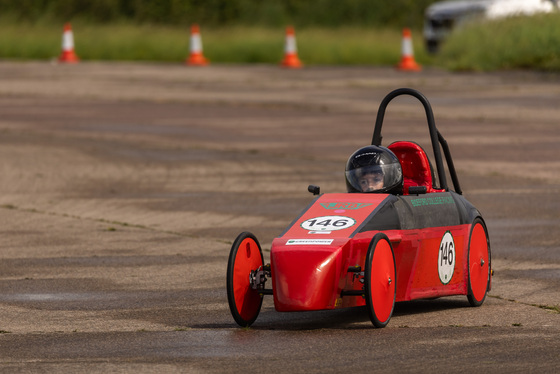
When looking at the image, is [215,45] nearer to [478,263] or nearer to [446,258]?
[478,263]

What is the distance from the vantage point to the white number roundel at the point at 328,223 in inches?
286

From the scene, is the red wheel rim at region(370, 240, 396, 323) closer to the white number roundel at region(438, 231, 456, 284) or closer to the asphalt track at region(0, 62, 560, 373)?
the asphalt track at region(0, 62, 560, 373)

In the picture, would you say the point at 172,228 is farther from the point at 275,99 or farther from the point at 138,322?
the point at 275,99

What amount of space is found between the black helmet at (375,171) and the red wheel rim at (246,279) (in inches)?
30.3

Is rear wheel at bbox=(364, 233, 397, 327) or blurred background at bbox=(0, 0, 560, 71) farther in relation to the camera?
blurred background at bbox=(0, 0, 560, 71)

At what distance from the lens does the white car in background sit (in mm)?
34000

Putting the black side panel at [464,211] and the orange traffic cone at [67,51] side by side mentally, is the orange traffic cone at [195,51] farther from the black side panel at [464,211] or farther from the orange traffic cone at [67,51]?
the black side panel at [464,211]

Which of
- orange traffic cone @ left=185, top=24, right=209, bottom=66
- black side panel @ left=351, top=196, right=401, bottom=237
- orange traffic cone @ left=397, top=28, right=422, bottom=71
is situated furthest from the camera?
orange traffic cone @ left=185, top=24, right=209, bottom=66

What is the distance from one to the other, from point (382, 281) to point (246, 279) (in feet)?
2.52

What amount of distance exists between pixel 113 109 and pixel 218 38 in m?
19.4

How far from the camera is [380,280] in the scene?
23.0 feet

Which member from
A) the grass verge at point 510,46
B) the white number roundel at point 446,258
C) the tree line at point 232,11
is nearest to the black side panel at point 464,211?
the white number roundel at point 446,258

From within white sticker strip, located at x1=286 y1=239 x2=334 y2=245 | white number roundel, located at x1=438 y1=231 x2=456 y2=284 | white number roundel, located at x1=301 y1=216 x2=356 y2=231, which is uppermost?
white number roundel, located at x1=301 y1=216 x2=356 y2=231

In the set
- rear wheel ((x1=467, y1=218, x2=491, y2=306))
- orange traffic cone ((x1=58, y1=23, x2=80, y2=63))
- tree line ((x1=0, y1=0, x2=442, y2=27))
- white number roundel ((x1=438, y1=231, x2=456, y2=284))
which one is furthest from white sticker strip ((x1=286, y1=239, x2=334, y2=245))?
tree line ((x1=0, y1=0, x2=442, y2=27))
